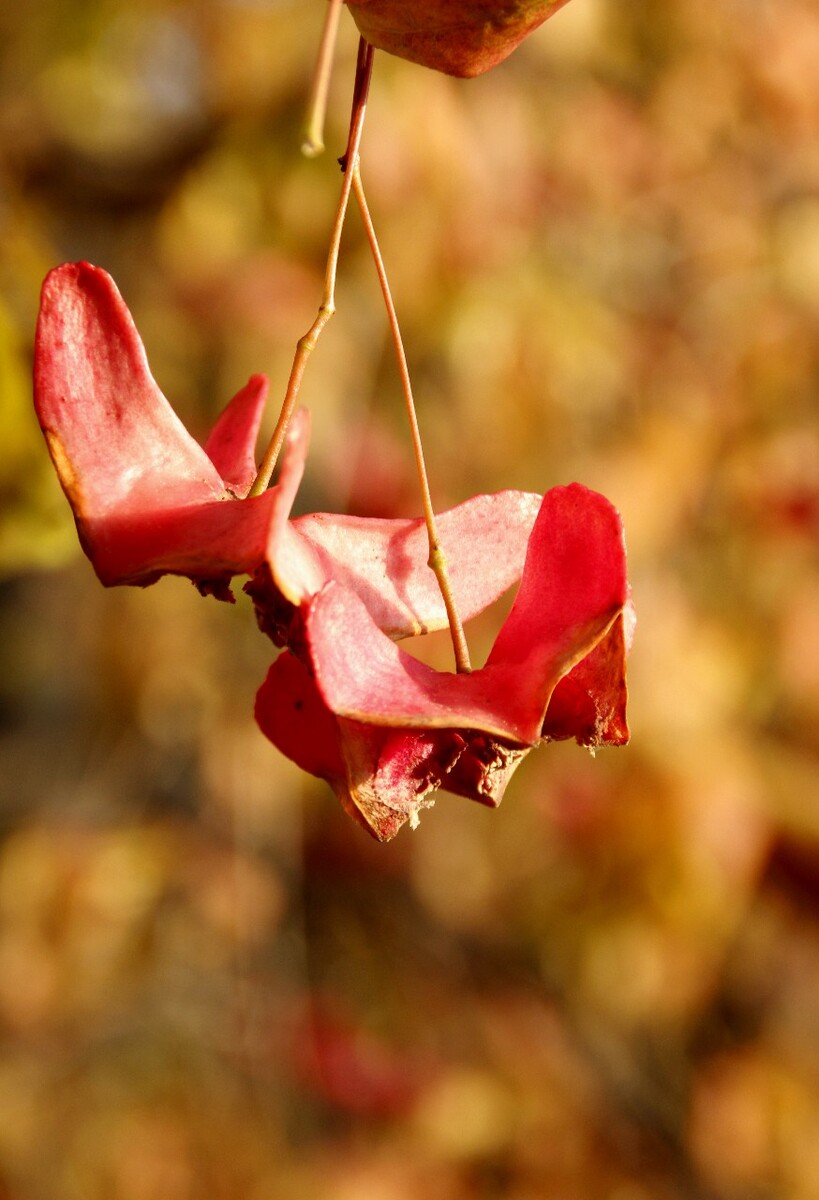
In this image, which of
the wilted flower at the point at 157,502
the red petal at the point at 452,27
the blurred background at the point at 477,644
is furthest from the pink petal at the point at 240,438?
the blurred background at the point at 477,644

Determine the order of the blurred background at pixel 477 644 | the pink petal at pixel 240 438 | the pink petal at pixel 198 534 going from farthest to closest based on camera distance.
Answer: the blurred background at pixel 477 644, the pink petal at pixel 240 438, the pink petal at pixel 198 534

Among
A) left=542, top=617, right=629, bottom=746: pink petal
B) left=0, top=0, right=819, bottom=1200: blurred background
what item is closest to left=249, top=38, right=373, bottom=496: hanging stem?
left=542, top=617, right=629, bottom=746: pink petal

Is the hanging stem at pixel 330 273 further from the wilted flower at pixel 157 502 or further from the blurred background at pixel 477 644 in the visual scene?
the blurred background at pixel 477 644

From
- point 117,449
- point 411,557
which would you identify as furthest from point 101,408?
point 411,557

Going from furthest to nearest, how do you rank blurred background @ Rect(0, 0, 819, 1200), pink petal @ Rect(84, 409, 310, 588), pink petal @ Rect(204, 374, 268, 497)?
blurred background @ Rect(0, 0, 819, 1200) < pink petal @ Rect(204, 374, 268, 497) < pink petal @ Rect(84, 409, 310, 588)

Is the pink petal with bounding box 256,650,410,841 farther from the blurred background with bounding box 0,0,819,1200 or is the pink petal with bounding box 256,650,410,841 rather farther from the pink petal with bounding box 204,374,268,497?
the blurred background with bounding box 0,0,819,1200

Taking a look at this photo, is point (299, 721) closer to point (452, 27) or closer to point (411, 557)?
point (411, 557)
